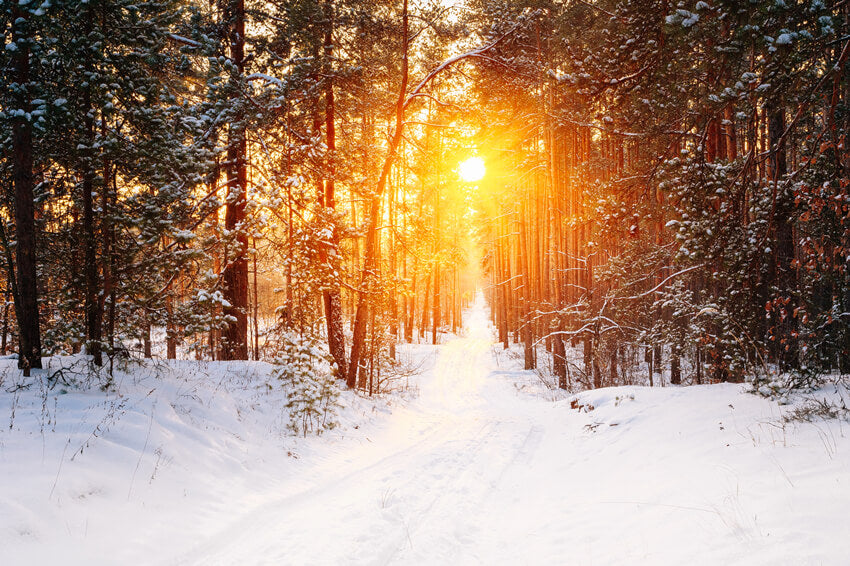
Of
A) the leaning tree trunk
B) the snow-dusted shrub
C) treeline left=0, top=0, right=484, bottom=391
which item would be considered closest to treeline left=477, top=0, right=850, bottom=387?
treeline left=0, top=0, right=484, bottom=391

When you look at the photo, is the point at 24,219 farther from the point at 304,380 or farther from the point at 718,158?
the point at 718,158

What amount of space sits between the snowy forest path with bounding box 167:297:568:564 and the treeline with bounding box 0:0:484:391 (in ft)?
10.7

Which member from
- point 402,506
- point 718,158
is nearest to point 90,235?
point 402,506

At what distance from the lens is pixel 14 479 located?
13.9 feet

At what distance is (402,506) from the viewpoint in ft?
17.4

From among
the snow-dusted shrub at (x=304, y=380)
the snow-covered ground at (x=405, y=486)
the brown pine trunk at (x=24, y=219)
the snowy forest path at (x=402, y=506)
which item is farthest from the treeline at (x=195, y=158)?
the snowy forest path at (x=402, y=506)

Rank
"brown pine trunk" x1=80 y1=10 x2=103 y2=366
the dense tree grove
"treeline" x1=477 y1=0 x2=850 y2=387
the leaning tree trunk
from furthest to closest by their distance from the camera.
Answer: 1. the leaning tree trunk
2. "brown pine trunk" x1=80 y1=10 x2=103 y2=366
3. the dense tree grove
4. "treeline" x1=477 y1=0 x2=850 y2=387

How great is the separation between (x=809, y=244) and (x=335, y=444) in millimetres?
7972

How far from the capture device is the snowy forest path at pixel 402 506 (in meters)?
4.23

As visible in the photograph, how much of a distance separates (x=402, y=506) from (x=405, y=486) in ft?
2.33

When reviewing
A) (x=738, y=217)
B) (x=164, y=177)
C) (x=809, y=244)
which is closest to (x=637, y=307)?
(x=738, y=217)

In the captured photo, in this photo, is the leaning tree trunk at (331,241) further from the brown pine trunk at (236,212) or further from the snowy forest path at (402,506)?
the snowy forest path at (402,506)

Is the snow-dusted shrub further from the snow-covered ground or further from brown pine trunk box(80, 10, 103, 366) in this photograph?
brown pine trunk box(80, 10, 103, 366)

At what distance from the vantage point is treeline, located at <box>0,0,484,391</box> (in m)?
7.42
